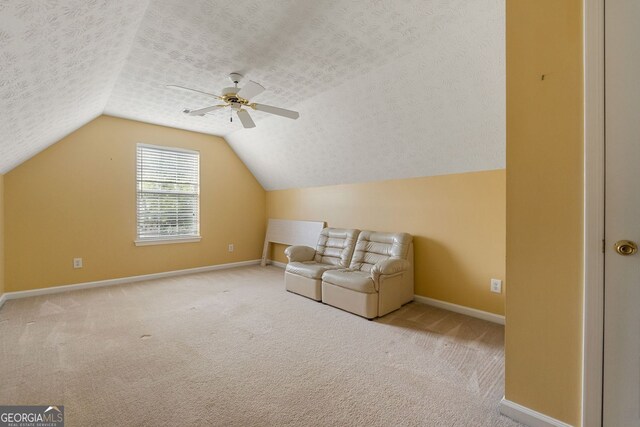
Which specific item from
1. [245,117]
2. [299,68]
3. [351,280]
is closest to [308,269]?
[351,280]

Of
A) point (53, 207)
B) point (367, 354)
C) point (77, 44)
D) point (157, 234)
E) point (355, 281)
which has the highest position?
point (77, 44)

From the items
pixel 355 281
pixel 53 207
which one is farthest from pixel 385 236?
pixel 53 207

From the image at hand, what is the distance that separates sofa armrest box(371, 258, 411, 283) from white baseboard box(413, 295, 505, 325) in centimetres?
64

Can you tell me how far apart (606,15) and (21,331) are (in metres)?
4.99

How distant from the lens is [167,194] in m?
4.99

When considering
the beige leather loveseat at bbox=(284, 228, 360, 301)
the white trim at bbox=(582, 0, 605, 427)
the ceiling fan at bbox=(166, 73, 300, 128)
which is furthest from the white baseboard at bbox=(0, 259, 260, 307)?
the white trim at bbox=(582, 0, 605, 427)

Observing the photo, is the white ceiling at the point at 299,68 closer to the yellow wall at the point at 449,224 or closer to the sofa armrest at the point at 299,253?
the yellow wall at the point at 449,224

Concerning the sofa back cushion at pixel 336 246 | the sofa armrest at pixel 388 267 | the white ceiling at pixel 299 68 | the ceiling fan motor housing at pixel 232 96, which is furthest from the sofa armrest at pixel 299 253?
the ceiling fan motor housing at pixel 232 96

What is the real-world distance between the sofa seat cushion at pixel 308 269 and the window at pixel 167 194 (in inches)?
90.6

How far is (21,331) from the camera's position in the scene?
2762 millimetres

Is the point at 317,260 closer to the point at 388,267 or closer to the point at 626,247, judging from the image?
the point at 388,267

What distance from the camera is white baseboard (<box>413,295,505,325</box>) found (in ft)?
10.1

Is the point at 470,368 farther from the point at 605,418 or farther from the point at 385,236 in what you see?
the point at 385,236

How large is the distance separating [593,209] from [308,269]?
9.79ft
